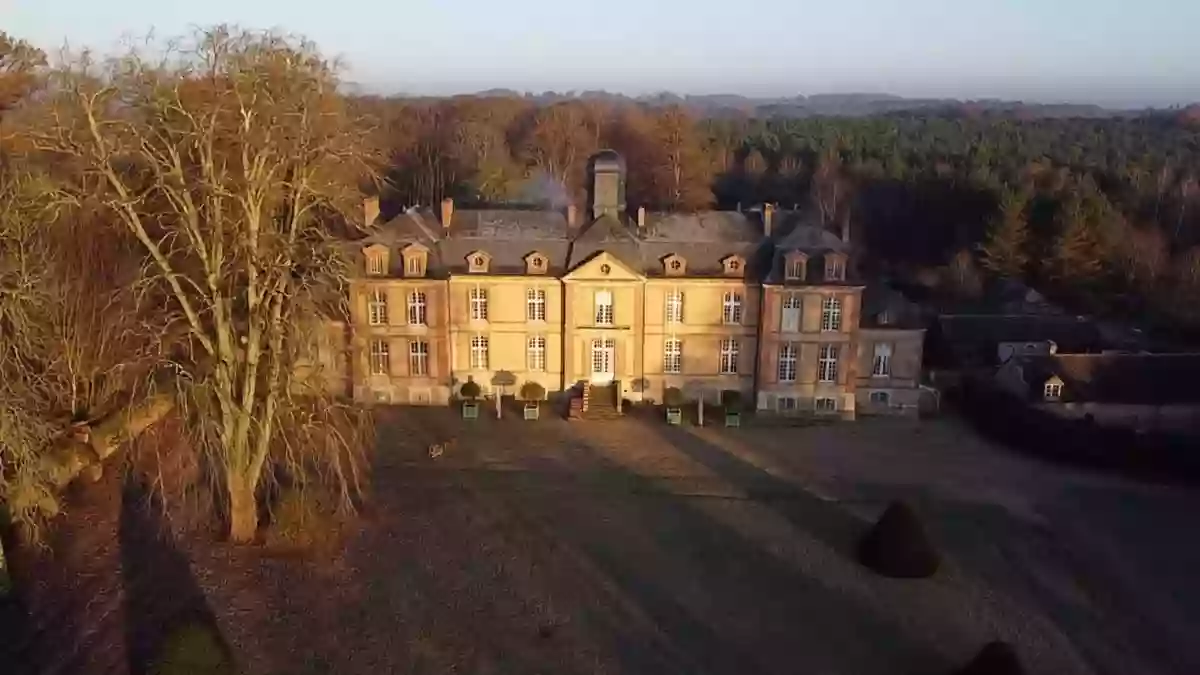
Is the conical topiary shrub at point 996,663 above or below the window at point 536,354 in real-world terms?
below

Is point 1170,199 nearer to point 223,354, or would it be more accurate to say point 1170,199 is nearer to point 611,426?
point 611,426

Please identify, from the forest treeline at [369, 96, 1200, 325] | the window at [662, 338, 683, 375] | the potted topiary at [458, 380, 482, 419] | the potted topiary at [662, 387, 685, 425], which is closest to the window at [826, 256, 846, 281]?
the window at [662, 338, 683, 375]

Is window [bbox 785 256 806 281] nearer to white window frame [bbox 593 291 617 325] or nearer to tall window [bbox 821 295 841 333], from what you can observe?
tall window [bbox 821 295 841 333]

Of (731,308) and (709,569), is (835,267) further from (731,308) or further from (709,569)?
(709,569)

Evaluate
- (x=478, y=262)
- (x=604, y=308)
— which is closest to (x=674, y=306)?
(x=604, y=308)

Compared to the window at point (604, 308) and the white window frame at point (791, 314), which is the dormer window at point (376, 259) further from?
the white window frame at point (791, 314)

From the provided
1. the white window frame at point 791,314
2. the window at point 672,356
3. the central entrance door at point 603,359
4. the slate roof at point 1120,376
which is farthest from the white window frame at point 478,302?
the slate roof at point 1120,376
